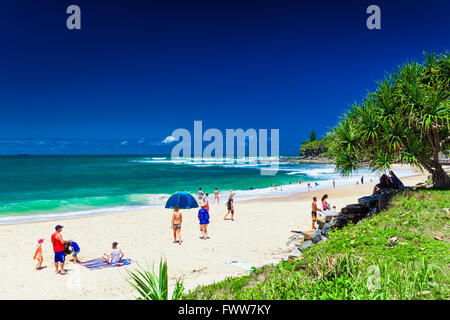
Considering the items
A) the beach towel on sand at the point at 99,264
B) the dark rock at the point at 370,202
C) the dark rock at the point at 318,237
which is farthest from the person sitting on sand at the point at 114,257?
the dark rock at the point at 370,202

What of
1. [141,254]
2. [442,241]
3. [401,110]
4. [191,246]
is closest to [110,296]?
[141,254]

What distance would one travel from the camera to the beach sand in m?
8.06

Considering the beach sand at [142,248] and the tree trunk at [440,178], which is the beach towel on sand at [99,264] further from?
the tree trunk at [440,178]

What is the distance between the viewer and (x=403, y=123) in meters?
9.81

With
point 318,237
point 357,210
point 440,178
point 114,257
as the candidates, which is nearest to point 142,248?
point 114,257

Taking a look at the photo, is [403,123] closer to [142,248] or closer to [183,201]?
[142,248]

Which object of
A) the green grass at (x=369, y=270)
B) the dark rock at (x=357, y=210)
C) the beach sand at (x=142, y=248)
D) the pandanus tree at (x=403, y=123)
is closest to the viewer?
the green grass at (x=369, y=270)

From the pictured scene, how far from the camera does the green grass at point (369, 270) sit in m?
3.63

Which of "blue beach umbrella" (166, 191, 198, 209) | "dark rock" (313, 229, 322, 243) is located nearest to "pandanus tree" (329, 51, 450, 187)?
"dark rock" (313, 229, 322, 243)

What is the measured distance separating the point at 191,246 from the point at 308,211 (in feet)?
33.8

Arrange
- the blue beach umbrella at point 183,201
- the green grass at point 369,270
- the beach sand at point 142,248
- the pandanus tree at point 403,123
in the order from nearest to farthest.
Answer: the green grass at point 369,270 → the beach sand at point 142,248 → the pandanus tree at point 403,123 → the blue beach umbrella at point 183,201

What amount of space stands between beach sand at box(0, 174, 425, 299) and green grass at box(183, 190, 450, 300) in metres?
2.74

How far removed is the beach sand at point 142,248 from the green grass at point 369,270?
9.00 feet
